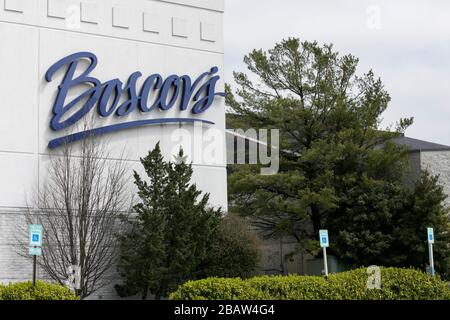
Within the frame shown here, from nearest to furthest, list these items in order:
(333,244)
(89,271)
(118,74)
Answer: (89,271) → (118,74) → (333,244)

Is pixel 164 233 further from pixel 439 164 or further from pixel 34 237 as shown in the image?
pixel 439 164

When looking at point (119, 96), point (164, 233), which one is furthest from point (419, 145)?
point (164, 233)

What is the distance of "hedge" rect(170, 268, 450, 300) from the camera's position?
18484mm

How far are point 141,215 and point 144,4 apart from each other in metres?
8.32

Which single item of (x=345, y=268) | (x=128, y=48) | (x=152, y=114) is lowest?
(x=345, y=268)

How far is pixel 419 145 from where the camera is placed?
1980 inches

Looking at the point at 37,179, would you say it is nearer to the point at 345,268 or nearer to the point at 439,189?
the point at 345,268

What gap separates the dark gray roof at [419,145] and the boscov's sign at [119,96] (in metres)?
17.0

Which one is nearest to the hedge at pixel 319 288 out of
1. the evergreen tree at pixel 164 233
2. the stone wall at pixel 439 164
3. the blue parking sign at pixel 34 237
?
the blue parking sign at pixel 34 237

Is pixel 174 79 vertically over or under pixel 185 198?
over

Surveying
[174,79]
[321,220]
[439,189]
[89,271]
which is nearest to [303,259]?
[321,220]

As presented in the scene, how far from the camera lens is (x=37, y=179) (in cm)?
2970

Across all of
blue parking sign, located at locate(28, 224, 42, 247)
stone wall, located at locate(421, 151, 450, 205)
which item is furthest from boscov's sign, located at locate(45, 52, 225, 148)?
stone wall, located at locate(421, 151, 450, 205)

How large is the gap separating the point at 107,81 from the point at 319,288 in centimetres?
1399
